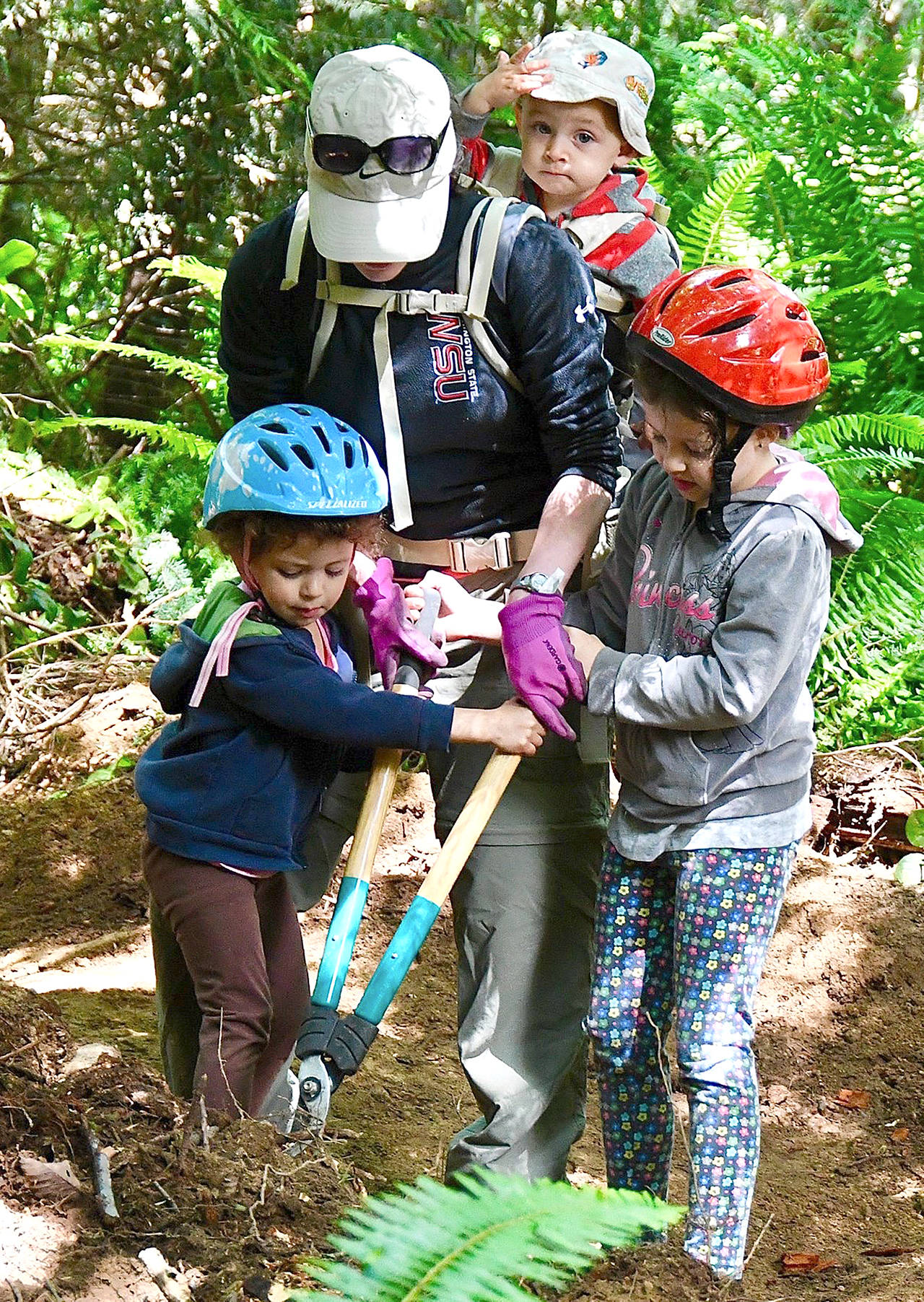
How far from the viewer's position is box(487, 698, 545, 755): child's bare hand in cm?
292

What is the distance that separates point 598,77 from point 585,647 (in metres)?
1.77

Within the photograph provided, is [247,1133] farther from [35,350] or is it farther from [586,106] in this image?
[35,350]

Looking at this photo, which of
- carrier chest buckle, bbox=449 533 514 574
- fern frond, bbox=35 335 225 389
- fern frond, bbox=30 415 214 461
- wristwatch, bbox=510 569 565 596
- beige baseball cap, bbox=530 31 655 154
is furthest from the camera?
fern frond, bbox=35 335 225 389

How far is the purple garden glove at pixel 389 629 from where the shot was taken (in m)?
3.01

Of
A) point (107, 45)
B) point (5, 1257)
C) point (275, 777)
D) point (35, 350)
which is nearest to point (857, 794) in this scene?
point (275, 777)

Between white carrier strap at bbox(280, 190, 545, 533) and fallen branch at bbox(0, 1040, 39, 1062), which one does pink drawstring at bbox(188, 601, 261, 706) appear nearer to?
white carrier strap at bbox(280, 190, 545, 533)

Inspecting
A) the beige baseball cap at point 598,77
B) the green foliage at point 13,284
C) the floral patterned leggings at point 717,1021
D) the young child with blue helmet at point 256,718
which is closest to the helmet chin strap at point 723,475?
the young child with blue helmet at point 256,718

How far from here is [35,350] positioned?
734 cm

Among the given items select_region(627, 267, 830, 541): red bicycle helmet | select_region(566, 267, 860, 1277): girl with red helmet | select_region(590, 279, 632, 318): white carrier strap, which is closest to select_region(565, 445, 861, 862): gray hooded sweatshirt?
select_region(566, 267, 860, 1277): girl with red helmet

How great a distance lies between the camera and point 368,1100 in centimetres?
442

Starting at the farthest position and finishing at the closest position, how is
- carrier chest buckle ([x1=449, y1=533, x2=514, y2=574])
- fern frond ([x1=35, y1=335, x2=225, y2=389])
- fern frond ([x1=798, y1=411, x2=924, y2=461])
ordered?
fern frond ([x1=35, y1=335, x2=225, y2=389])
fern frond ([x1=798, y1=411, x2=924, y2=461])
carrier chest buckle ([x1=449, y1=533, x2=514, y2=574])

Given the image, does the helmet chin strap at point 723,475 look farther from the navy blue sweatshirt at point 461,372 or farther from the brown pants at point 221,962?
the brown pants at point 221,962

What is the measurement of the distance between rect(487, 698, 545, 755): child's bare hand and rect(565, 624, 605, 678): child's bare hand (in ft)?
0.56

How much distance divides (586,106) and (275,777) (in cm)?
214
